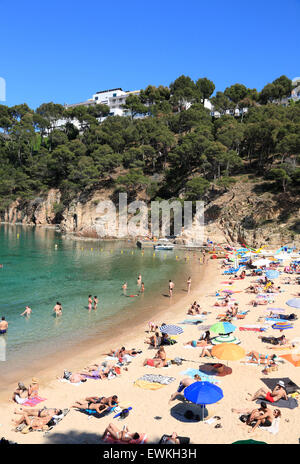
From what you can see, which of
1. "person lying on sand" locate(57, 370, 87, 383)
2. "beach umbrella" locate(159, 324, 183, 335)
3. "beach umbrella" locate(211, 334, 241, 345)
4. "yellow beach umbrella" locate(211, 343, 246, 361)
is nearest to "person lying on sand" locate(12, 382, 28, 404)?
"person lying on sand" locate(57, 370, 87, 383)

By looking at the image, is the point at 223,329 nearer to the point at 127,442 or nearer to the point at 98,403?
the point at 98,403

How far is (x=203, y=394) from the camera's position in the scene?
316 inches

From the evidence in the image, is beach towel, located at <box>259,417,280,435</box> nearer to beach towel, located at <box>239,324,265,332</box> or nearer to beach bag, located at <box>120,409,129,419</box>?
beach bag, located at <box>120,409,129,419</box>

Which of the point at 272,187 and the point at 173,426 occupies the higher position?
the point at 272,187

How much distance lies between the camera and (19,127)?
86500 mm

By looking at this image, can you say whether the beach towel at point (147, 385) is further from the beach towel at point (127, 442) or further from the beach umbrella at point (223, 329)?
the beach umbrella at point (223, 329)

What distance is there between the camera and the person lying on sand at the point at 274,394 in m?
8.88

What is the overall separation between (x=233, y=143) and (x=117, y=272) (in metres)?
39.2

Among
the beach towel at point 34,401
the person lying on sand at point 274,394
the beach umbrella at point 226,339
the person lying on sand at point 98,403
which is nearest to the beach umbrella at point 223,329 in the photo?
the beach umbrella at point 226,339

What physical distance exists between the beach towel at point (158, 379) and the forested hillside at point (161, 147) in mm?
37239

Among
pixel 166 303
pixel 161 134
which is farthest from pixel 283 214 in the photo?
pixel 161 134

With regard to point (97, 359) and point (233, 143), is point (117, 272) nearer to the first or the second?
point (97, 359)

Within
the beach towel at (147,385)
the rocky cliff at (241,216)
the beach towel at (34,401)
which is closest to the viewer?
the beach towel at (34,401)

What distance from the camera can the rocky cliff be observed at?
4078cm
